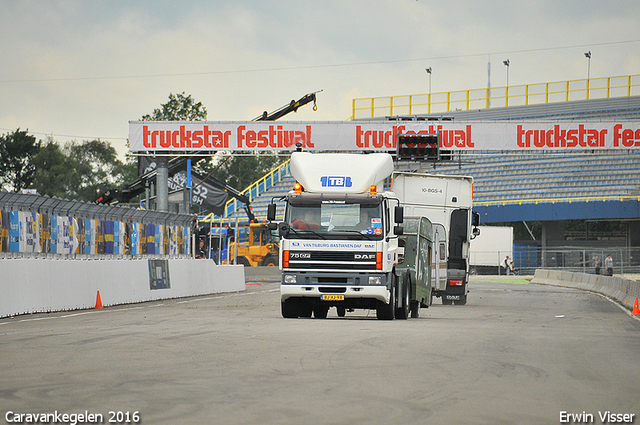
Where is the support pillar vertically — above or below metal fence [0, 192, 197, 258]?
above

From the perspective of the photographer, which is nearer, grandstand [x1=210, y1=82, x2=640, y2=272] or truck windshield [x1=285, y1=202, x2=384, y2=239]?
truck windshield [x1=285, y1=202, x2=384, y2=239]

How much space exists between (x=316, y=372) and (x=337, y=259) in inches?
327

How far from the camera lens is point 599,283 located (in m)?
38.7

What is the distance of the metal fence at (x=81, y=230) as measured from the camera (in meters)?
21.1

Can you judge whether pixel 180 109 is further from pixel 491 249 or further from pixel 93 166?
pixel 491 249

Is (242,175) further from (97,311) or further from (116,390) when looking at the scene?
(116,390)

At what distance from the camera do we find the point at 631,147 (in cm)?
4056

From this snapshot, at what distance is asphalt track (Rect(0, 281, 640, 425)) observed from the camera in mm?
7211

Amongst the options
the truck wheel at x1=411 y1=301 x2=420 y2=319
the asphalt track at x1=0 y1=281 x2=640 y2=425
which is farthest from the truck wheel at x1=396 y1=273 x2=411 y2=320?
the asphalt track at x1=0 y1=281 x2=640 y2=425

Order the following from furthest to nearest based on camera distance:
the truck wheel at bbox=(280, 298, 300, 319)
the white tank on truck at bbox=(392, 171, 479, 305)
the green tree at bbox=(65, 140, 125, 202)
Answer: the green tree at bbox=(65, 140, 125, 202), the white tank on truck at bbox=(392, 171, 479, 305), the truck wheel at bbox=(280, 298, 300, 319)

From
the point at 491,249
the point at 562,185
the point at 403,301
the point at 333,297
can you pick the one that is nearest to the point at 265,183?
the point at 491,249

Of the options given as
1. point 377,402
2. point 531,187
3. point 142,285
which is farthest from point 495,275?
point 377,402

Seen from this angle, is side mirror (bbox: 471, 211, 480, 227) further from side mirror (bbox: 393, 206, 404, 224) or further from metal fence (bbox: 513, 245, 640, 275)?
metal fence (bbox: 513, 245, 640, 275)

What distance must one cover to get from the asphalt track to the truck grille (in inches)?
46.8
